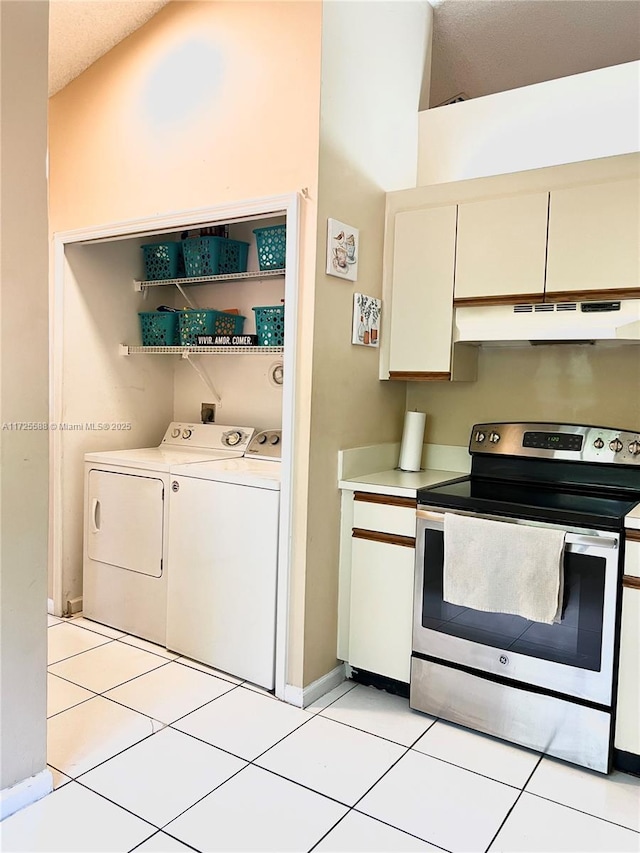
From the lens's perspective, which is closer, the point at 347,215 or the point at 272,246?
the point at 347,215

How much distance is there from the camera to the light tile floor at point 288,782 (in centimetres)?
179

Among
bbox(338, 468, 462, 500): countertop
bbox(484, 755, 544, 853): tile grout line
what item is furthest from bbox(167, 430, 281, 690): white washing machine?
bbox(484, 755, 544, 853): tile grout line

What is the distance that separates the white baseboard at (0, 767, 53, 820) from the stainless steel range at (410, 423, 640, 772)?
1.33 metres

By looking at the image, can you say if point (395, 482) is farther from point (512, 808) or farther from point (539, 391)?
point (512, 808)

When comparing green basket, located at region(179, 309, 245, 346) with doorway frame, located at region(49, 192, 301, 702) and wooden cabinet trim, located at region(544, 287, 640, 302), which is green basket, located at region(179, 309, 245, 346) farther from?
wooden cabinet trim, located at region(544, 287, 640, 302)

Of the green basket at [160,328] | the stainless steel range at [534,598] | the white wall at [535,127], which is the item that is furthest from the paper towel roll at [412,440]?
the green basket at [160,328]

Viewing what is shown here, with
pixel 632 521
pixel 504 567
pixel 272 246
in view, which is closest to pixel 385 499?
pixel 504 567

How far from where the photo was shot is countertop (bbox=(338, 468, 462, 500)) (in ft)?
8.41

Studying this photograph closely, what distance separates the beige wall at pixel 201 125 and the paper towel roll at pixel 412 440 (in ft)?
2.20

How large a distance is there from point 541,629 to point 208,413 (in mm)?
2185

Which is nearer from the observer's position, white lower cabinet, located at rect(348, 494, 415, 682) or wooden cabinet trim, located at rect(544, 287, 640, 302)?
wooden cabinet trim, located at rect(544, 287, 640, 302)

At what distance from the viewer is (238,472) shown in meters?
2.77

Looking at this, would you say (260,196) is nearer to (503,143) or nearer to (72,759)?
(503,143)

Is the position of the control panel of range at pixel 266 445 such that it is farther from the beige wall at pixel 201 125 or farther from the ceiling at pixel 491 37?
the ceiling at pixel 491 37
